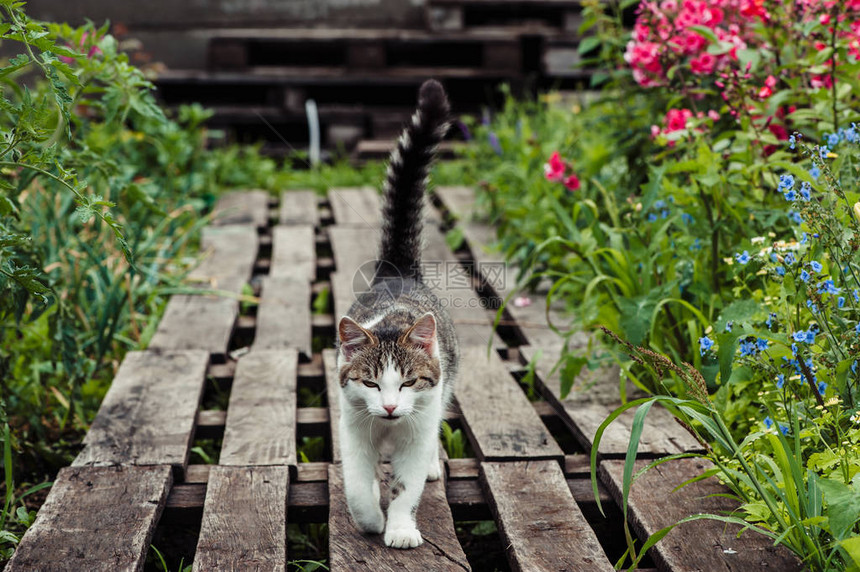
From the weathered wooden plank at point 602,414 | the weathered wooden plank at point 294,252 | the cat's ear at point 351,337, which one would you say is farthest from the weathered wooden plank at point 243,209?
the cat's ear at point 351,337

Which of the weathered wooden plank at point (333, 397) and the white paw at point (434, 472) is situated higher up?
the white paw at point (434, 472)

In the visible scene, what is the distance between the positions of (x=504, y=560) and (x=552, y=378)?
0.84 metres

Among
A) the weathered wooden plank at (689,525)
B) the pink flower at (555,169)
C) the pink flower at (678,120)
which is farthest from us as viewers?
the pink flower at (555,169)

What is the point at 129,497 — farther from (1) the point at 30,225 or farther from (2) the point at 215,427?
(1) the point at 30,225

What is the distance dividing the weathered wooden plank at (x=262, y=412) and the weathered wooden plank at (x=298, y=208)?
205cm

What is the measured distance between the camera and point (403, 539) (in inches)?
84.0

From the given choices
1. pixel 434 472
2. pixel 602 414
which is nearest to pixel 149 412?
pixel 434 472

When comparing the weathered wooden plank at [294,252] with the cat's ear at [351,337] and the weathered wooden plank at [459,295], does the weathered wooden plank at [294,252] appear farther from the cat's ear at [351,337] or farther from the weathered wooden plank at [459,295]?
the cat's ear at [351,337]

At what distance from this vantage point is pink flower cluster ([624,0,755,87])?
3543 millimetres

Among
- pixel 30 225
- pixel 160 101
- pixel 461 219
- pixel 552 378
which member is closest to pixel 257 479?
pixel 552 378

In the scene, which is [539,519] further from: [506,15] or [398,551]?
[506,15]

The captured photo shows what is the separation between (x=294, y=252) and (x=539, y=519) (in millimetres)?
2826

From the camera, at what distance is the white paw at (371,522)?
2184 millimetres

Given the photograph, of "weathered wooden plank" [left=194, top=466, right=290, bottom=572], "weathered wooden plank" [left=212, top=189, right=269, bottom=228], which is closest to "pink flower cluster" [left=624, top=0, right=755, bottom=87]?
"weathered wooden plank" [left=194, top=466, right=290, bottom=572]
